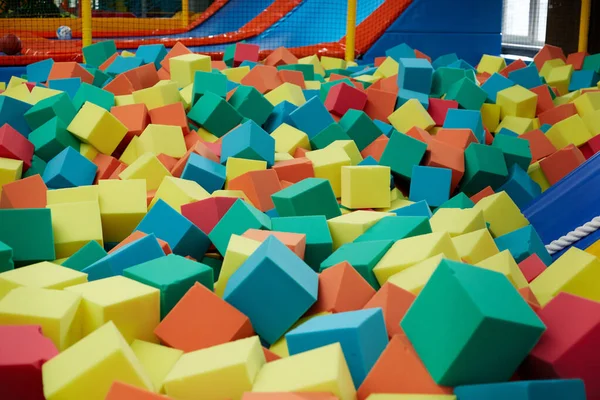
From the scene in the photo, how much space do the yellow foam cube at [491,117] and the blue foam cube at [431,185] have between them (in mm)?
1074

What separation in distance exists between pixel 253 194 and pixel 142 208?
39 centimetres

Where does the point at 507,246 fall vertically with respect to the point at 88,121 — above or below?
below

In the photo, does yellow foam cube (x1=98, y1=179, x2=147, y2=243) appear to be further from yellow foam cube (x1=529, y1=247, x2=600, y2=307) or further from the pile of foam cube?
yellow foam cube (x1=529, y1=247, x2=600, y2=307)

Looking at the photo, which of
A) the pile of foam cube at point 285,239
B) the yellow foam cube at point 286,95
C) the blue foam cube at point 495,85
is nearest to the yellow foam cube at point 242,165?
the pile of foam cube at point 285,239

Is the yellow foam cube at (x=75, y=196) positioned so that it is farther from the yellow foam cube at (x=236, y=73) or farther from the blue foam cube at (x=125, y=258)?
the yellow foam cube at (x=236, y=73)

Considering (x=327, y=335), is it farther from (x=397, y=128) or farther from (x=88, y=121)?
(x=397, y=128)

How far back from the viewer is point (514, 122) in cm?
346

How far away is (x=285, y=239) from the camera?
5.94 ft

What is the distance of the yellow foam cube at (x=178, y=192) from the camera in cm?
227

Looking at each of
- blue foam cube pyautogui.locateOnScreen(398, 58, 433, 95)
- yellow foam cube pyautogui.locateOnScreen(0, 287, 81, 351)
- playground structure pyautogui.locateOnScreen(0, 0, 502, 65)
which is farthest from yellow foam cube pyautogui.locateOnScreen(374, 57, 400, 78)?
yellow foam cube pyautogui.locateOnScreen(0, 287, 81, 351)

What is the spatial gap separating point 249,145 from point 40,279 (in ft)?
3.64

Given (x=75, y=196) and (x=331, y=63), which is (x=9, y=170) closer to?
(x=75, y=196)

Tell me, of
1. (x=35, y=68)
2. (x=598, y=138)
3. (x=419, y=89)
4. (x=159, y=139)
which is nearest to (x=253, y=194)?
(x=159, y=139)

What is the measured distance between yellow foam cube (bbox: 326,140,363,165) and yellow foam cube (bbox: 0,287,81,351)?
1508 mm
